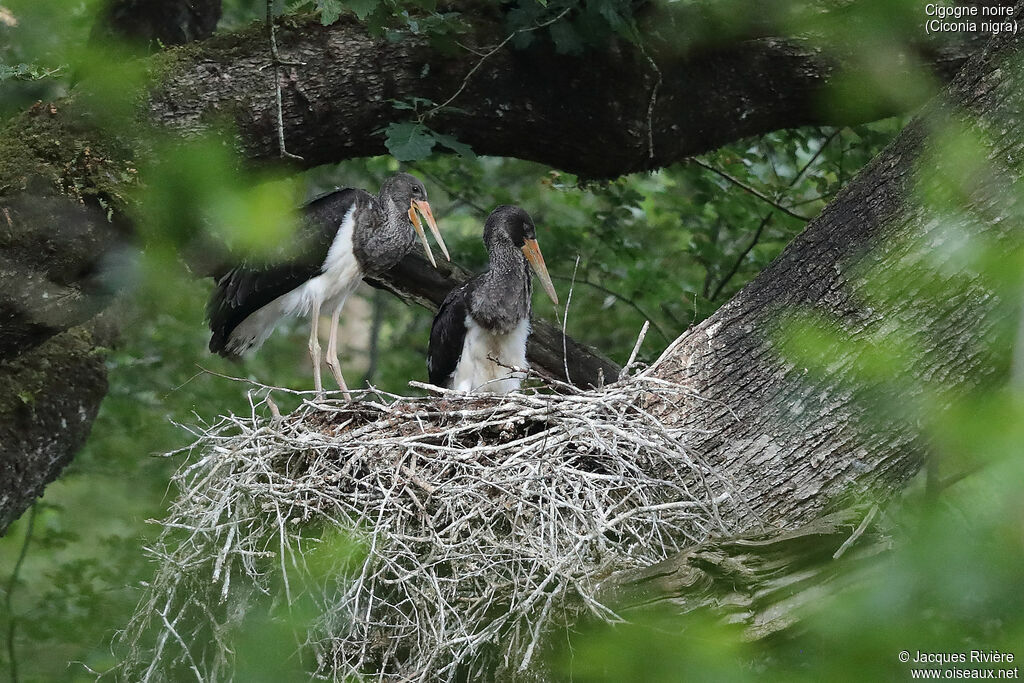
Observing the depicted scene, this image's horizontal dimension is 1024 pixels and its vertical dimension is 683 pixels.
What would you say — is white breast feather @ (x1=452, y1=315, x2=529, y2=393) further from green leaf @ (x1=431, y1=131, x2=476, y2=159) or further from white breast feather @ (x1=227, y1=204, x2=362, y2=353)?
green leaf @ (x1=431, y1=131, x2=476, y2=159)

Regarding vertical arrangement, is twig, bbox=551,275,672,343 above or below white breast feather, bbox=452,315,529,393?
above

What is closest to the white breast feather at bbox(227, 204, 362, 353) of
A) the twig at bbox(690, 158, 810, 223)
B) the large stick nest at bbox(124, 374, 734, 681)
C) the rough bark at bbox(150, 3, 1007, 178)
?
the rough bark at bbox(150, 3, 1007, 178)

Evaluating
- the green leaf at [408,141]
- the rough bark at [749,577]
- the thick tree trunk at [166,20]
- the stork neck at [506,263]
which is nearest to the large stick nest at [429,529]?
the rough bark at [749,577]

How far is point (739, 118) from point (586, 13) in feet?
3.13

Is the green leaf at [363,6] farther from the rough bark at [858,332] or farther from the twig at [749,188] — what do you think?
the twig at [749,188]

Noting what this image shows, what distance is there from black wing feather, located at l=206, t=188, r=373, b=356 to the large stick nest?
3.93 ft

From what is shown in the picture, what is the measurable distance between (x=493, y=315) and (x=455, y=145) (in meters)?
0.81

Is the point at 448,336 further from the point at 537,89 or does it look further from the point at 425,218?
the point at 537,89

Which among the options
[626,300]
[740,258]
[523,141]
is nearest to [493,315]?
[523,141]

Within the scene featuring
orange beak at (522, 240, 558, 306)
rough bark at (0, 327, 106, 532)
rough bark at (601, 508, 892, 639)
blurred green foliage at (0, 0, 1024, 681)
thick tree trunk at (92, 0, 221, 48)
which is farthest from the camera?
orange beak at (522, 240, 558, 306)

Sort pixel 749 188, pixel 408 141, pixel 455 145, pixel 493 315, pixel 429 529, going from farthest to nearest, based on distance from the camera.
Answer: pixel 749 188
pixel 493 315
pixel 455 145
pixel 408 141
pixel 429 529

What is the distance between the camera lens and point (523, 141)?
4414mm

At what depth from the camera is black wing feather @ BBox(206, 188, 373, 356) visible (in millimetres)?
4633

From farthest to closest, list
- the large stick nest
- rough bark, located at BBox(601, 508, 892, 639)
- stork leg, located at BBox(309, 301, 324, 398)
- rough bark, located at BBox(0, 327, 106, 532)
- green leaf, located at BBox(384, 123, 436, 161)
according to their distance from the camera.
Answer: stork leg, located at BBox(309, 301, 324, 398) → rough bark, located at BBox(0, 327, 106, 532) → green leaf, located at BBox(384, 123, 436, 161) → the large stick nest → rough bark, located at BBox(601, 508, 892, 639)
